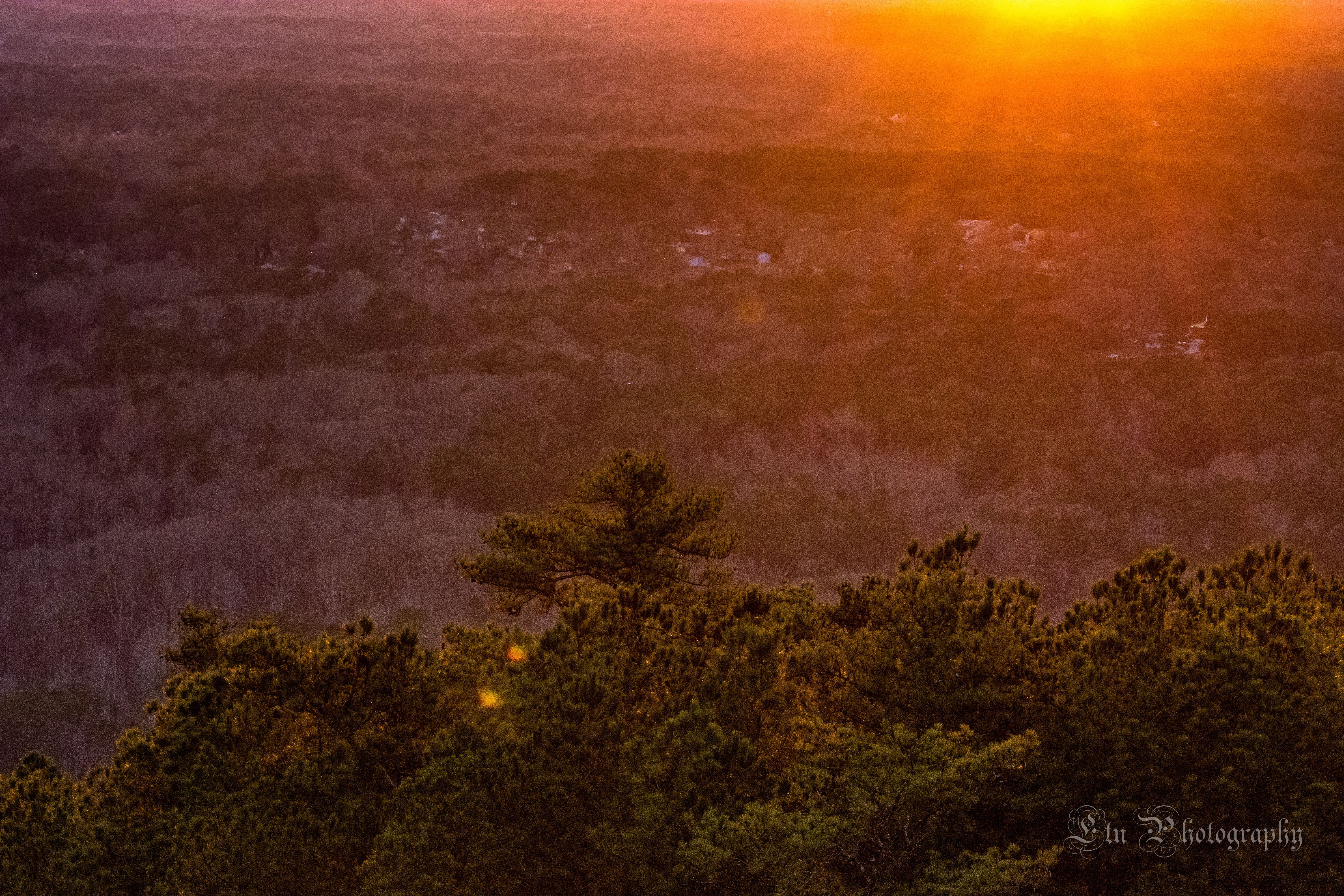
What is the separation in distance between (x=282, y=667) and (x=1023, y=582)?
841 centimetres

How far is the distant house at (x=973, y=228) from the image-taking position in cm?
8350

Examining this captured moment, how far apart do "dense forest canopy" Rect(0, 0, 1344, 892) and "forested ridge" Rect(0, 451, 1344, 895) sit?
101 millimetres

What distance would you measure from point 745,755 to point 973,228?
7517 centimetres

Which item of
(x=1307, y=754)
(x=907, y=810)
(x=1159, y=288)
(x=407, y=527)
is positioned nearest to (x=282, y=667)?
(x=907, y=810)

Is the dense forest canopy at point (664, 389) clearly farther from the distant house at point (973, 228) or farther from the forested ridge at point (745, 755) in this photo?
the distant house at point (973, 228)

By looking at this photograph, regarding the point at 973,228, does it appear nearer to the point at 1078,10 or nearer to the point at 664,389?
the point at 664,389

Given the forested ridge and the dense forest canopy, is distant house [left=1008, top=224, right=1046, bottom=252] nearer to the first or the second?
the dense forest canopy

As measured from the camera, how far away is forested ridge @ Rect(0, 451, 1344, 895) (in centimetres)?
1262

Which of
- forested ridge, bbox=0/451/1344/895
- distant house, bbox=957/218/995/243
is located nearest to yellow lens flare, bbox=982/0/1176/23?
distant house, bbox=957/218/995/243

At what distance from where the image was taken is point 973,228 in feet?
277

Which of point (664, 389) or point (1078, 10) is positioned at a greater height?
point (1078, 10)

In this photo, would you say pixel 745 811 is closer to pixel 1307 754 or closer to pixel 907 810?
pixel 907 810

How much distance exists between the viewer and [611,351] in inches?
2579

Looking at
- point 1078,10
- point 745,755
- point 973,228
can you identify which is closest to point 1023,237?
point 973,228
